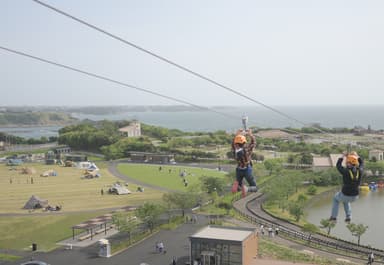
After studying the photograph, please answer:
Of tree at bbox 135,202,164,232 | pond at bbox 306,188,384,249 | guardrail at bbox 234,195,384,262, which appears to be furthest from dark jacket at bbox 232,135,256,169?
pond at bbox 306,188,384,249

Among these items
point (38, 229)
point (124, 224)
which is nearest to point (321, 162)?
point (124, 224)

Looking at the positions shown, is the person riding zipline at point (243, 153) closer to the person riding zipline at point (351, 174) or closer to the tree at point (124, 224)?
the person riding zipline at point (351, 174)

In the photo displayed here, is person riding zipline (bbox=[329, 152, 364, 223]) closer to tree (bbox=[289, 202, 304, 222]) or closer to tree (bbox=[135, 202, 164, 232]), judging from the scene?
tree (bbox=[135, 202, 164, 232])

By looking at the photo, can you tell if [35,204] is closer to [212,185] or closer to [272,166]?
[212,185]

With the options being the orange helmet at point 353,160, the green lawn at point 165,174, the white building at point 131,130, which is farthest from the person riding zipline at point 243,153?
the white building at point 131,130

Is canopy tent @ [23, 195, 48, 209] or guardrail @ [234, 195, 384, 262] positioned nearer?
guardrail @ [234, 195, 384, 262]

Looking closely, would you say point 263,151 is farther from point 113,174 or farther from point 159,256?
point 159,256
